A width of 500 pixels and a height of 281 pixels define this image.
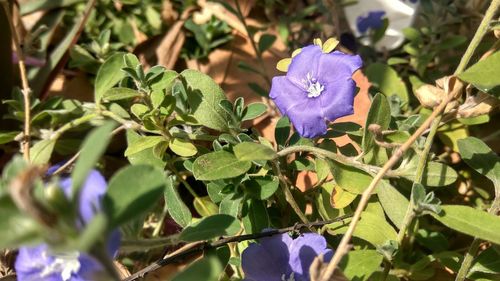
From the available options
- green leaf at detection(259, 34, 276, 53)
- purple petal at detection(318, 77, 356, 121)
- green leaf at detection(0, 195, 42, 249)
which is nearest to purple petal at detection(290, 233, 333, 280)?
purple petal at detection(318, 77, 356, 121)

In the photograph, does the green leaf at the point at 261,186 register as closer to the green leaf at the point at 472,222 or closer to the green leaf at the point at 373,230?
the green leaf at the point at 373,230

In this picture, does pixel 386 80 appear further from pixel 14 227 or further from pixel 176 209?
pixel 14 227

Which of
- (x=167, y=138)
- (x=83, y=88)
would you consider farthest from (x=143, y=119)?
(x=83, y=88)

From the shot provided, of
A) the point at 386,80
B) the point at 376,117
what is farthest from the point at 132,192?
the point at 386,80

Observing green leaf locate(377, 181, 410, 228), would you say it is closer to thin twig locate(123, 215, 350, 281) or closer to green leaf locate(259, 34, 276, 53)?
thin twig locate(123, 215, 350, 281)

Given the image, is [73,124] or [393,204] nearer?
[393,204]
